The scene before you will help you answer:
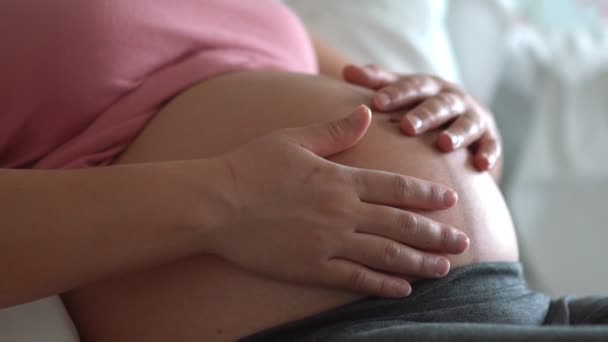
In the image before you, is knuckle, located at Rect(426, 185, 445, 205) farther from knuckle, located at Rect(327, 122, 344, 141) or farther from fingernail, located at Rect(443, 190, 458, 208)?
knuckle, located at Rect(327, 122, 344, 141)

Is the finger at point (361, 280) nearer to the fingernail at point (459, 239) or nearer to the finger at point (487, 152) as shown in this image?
the fingernail at point (459, 239)

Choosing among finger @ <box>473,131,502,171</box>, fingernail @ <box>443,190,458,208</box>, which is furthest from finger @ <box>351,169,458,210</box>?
finger @ <box>473,131,502,171</box>

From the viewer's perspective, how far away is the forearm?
1.86 ft

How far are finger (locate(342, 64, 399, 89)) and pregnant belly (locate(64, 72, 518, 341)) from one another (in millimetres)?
59

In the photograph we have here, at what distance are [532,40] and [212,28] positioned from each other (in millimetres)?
962

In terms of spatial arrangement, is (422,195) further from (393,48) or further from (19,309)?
(393,48)

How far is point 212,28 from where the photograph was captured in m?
0.83

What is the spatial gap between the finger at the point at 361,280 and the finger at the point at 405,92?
22cm

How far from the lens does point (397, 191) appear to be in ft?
2.10

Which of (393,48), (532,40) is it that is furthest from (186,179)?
(532,40)

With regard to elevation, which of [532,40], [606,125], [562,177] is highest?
[532,40]

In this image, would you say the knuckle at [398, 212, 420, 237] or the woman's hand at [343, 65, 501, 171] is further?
the woman's hand at [343, 65, 501, 171]

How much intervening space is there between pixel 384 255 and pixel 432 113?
209 mm

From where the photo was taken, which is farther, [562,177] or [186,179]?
[562,177]
